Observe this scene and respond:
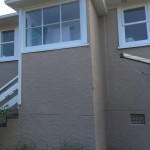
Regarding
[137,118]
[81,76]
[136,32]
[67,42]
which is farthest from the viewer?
[136,32]

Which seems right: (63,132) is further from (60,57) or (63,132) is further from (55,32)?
(55,32)

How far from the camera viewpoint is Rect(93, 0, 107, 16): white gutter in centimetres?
630

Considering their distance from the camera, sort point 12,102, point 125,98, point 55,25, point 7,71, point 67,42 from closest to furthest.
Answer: point 67,42, point 55,25, point 12,102, point 125,98, point 7,71

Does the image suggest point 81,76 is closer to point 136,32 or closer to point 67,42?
point 67,42

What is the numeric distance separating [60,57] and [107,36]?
211 centimetres

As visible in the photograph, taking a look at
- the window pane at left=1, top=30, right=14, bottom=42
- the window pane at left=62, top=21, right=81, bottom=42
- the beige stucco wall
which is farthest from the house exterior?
the window pane at left=1, top=30, right=14, bottom=42

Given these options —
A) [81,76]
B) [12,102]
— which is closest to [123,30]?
[81,76]

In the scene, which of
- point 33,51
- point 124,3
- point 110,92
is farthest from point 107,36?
point 33,51

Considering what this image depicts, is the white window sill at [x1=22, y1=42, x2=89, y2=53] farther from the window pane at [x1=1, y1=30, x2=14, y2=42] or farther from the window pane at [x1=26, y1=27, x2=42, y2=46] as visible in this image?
the window pane at [x1=1, y1=30, x2=14, y2=42]

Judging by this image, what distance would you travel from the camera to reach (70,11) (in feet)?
19.6

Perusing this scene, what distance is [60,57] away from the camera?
5793 mm

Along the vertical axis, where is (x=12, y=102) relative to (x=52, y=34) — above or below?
below

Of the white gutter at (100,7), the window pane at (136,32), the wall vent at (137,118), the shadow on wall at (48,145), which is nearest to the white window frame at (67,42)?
the white gutter at (100,7)

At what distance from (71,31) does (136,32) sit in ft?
7.51
